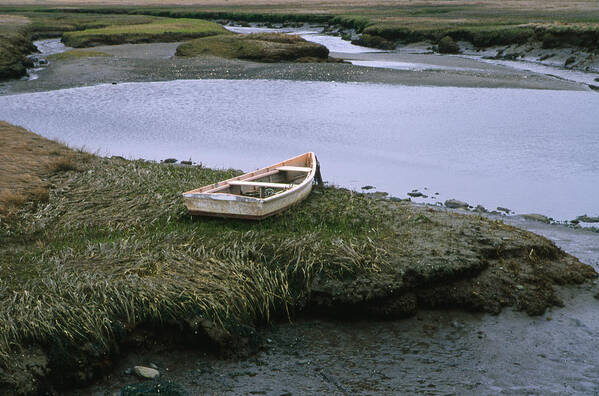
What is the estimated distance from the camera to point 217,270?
36.0ft

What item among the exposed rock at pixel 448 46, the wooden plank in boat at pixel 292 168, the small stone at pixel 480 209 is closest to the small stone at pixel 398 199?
the small stone at pixel 480 209

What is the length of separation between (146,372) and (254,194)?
251 inches

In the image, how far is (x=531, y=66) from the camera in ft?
161

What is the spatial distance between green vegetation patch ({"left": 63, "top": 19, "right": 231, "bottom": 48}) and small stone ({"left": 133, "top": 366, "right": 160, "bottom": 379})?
5806 centimetres

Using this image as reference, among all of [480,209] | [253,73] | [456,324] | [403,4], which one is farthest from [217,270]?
[403,4]

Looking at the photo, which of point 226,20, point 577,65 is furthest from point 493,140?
point 226,20

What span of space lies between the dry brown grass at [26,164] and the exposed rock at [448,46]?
4686 cm

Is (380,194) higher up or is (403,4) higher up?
(403,4)

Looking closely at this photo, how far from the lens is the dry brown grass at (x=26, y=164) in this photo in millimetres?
14727

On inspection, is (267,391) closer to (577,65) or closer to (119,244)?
(119,244)

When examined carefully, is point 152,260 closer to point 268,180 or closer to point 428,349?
point 428,349

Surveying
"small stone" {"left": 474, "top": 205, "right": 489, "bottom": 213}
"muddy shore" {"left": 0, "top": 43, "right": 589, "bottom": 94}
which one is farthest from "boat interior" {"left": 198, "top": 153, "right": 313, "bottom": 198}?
"muddy shore" {"left": 0, "top": 43, "right": 589, "bottom": 94}

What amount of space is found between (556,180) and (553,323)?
1135 centimetres

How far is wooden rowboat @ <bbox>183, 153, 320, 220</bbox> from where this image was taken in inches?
507
